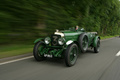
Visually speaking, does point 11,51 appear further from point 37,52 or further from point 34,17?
point 34,17

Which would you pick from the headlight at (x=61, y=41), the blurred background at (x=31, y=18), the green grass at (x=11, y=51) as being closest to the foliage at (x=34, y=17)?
the blurred background at (x=31, y=18)

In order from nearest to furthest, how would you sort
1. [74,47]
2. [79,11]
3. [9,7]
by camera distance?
[74,47] → [9,7] → [79,11]

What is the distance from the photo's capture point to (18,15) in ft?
30.2

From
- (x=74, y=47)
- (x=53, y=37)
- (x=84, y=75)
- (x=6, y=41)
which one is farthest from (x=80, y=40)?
(x=6, y=41)

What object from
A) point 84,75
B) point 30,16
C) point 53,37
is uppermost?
point 30,16

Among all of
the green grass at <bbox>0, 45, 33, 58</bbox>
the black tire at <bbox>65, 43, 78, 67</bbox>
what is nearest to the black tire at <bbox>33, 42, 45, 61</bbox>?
the black tire at <bbox>65, 43, 78, 67</bbox>

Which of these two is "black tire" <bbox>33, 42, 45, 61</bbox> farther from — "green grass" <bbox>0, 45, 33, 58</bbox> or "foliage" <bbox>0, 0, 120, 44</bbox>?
"foliage" <bbox>0, 0, 120, 44</bbox>

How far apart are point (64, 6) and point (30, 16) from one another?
10.6 feet

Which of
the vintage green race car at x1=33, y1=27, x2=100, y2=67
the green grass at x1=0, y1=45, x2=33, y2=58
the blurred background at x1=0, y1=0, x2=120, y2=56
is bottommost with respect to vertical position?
the green grass at x1=0, y1=45, x2=33, y2=58

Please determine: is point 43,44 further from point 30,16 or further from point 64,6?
point 64,6

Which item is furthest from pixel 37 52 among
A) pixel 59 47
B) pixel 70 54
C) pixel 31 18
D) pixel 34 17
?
pixel 34 17

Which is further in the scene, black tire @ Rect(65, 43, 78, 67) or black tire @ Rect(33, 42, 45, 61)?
black tire @ Rect(33, 42, 45, 61)

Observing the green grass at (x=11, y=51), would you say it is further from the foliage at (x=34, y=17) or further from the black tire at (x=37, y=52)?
the black tire at (x=37, y=52)

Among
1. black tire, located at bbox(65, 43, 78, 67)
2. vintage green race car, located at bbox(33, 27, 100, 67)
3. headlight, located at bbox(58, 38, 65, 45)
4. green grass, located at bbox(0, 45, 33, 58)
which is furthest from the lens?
green grass, located at bbox(0, 45, 33, 58)
